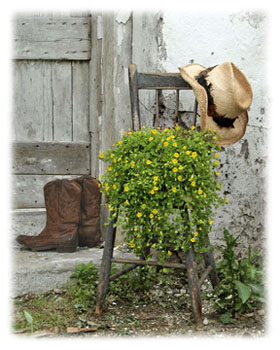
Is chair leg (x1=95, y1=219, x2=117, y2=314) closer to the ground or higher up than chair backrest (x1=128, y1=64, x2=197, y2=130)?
closer to the ground

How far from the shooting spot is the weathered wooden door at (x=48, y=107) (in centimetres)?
325

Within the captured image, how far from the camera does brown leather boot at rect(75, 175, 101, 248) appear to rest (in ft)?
9.49

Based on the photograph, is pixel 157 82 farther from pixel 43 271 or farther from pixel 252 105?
pixel 43 271

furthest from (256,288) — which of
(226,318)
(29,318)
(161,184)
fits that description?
(29,318)

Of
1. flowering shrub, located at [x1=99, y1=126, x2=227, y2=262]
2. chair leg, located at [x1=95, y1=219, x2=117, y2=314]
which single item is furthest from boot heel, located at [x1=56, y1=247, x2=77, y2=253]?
flowering shrub, located at [x1=99, y1=126, x2=227, y2=262]

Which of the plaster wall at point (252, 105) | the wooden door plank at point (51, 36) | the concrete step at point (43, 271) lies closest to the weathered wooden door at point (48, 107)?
the wooden door plank at point (51, 36)

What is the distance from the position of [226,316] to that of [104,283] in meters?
0.59

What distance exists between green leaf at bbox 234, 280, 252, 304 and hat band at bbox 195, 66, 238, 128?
0.78m

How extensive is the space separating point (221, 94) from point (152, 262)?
0.87 metres

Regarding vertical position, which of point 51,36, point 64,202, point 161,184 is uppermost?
point 51,36

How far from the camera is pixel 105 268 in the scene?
7.09 ft

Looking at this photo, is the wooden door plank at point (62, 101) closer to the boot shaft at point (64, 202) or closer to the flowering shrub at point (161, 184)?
the boot shaft at point (64, 202)

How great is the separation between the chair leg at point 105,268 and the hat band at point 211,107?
709 mm

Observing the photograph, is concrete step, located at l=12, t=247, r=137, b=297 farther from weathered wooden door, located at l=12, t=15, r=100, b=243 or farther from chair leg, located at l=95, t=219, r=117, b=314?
weathered wooden door, located at l=12, t=15, r=100, b=243
